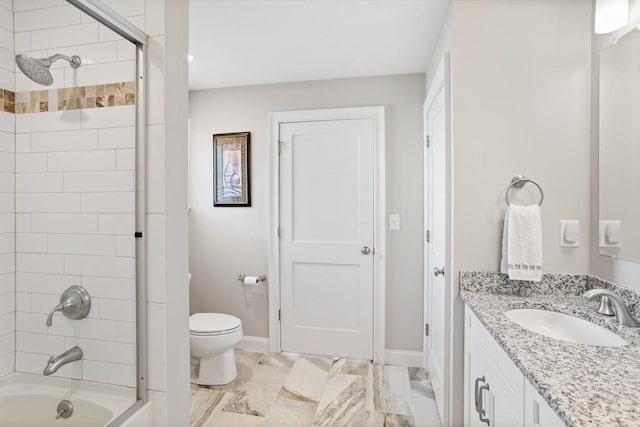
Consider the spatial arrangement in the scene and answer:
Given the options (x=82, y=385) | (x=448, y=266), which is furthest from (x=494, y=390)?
(x=82, y=385)

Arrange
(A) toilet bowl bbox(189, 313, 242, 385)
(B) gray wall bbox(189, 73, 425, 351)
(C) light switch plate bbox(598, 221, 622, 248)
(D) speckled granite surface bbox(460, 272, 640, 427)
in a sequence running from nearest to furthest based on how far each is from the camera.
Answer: (D) speckled granite surface bbox(460, 272, 640, 427) < (C) light switch plate bbox(598, 221, 622, 248) < (A) toilet bowl bbox(189, 313, 242, 385) < (B) gray wall bbox(189, 73, 425, 351)

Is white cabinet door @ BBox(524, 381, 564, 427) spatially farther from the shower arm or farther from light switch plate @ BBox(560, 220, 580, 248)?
the shower arm

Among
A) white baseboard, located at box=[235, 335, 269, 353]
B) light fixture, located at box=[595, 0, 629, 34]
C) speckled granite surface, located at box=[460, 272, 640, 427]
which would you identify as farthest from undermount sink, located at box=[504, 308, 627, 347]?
white baseboard, located at box=[235, 335, 269, 353]

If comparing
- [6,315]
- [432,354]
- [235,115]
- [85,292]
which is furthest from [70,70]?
[432,354]

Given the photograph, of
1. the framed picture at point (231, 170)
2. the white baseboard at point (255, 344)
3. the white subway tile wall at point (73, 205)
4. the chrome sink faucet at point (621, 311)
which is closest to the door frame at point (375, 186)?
the framed picture at point (231, 170)

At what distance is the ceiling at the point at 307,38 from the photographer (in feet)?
5.66

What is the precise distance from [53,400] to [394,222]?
218cm

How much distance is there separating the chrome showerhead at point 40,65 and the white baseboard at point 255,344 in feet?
7.64

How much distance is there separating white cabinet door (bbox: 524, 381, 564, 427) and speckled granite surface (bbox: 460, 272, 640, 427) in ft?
0.17

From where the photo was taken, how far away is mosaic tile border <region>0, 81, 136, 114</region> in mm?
1104

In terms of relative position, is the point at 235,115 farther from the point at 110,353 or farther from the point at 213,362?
the point at 110,353

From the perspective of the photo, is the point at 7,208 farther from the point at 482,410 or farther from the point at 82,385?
the point at 482,410

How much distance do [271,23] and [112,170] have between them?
4.23ft

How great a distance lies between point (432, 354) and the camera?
2268 millimetres
